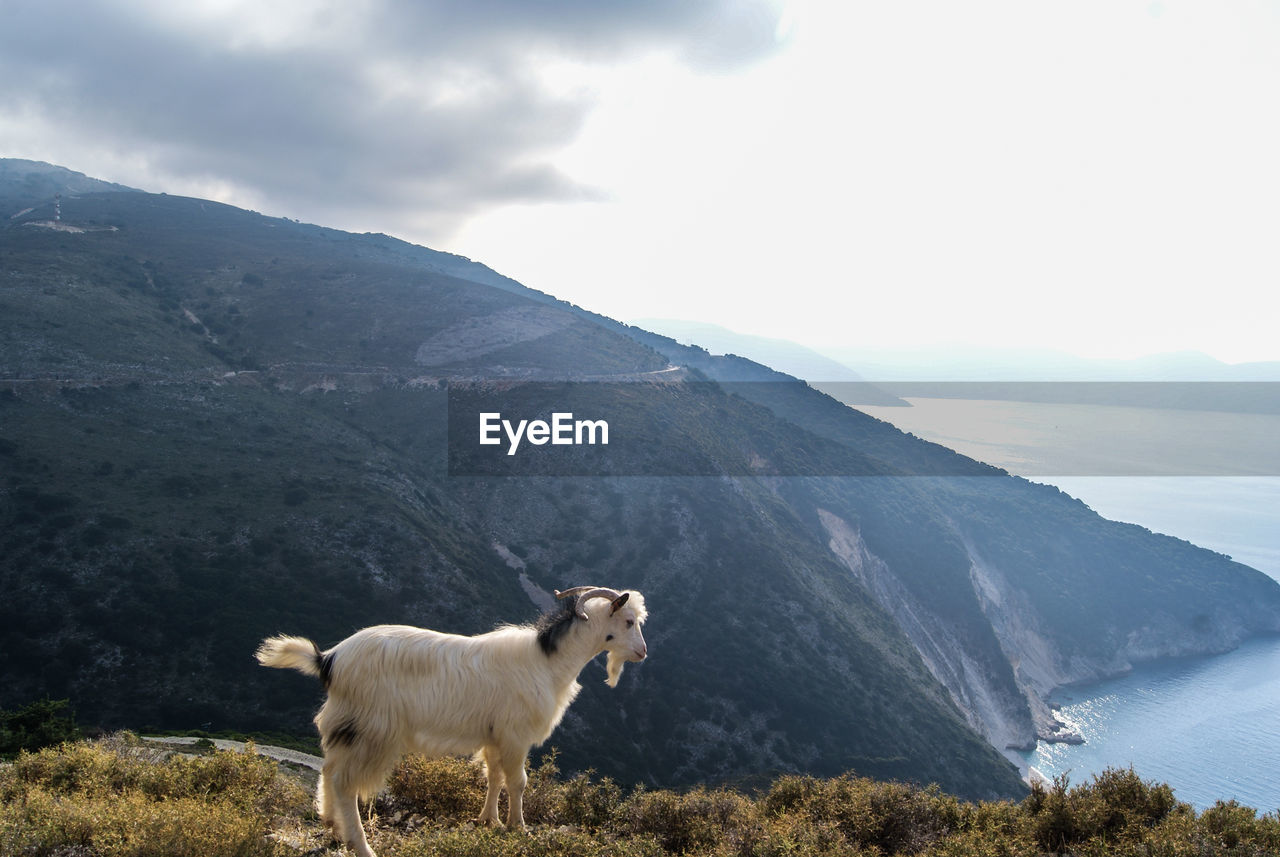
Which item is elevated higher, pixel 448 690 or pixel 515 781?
pixel 448 690

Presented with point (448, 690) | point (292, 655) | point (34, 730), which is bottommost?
point (34, 730)

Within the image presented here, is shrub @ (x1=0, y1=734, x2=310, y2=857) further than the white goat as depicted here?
No

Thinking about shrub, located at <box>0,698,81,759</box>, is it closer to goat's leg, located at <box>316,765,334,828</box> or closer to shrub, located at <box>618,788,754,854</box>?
goat's leg, located at <box>316,765,334,828</box>

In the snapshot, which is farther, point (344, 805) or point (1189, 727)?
point (1189, 727)

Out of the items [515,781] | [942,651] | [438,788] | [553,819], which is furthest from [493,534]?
[515,781]

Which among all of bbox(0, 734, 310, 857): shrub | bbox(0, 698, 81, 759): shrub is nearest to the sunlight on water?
bbox(0, 734, 310, 857): shrub

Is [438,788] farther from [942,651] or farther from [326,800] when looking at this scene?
[942,651]
